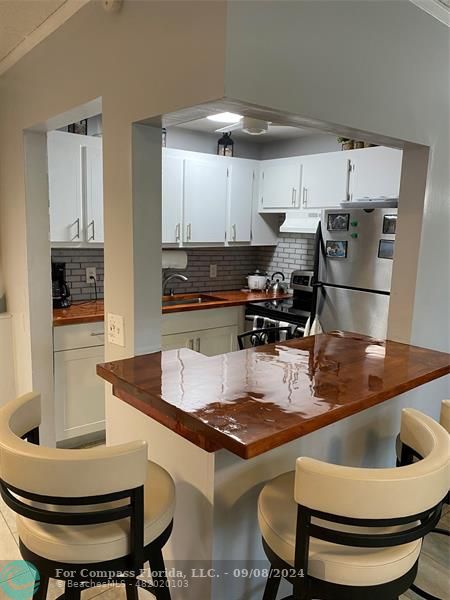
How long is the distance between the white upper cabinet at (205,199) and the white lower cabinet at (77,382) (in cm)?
Answer: 127

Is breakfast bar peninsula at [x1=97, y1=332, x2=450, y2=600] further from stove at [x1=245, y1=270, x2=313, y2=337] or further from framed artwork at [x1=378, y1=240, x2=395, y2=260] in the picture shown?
stove at [x1=245, y1=270, x2=313, y2=337]

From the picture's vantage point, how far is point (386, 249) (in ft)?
10.0

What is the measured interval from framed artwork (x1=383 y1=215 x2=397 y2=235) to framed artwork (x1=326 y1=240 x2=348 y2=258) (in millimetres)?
324

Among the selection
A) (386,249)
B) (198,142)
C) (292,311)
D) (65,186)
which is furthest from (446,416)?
(198,142)

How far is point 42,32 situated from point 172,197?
1613mm

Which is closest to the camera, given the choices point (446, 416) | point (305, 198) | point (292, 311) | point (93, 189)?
point (446, 416)

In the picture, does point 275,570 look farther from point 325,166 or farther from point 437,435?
point 325,166

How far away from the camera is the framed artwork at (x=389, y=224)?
301 cm

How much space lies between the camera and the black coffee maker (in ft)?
11.0

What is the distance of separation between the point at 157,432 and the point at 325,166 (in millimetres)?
2773

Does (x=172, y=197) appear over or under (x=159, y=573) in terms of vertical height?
over

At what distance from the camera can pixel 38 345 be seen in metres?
2.90

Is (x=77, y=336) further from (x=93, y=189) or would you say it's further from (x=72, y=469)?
(x=72, y=469)

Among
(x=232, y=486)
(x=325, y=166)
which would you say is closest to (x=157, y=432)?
(x=232, y=486)
